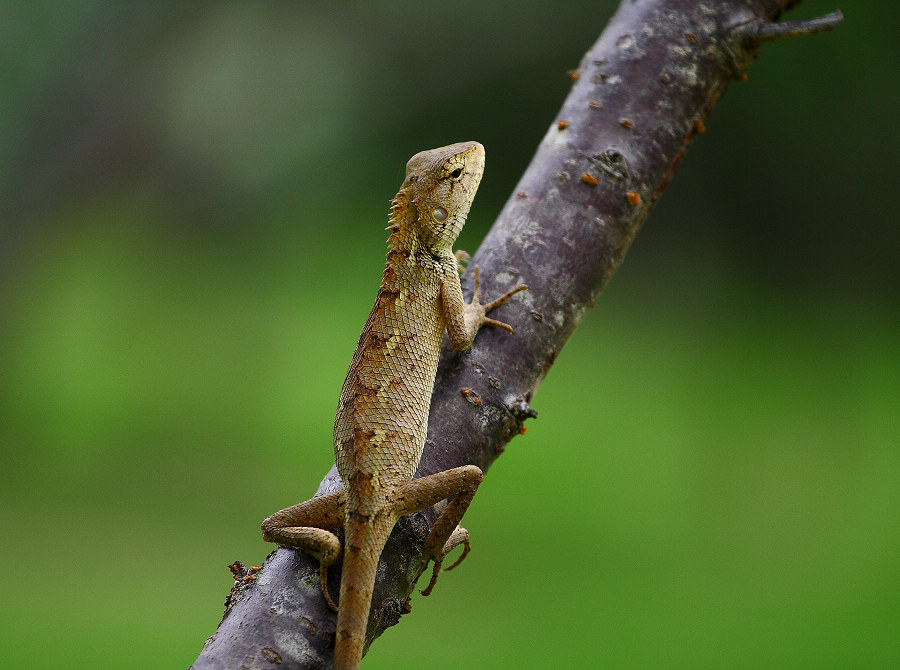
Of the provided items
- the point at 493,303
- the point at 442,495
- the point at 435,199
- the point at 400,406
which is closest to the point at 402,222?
the point at 435,199

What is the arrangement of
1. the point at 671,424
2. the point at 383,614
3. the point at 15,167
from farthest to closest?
the point at 671,424, the point at 15,167, the point at 383,614

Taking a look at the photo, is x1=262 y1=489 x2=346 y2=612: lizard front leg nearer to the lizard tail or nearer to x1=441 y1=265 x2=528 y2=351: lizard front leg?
the lizard tail

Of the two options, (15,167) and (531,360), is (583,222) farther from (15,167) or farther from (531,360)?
(15,167)

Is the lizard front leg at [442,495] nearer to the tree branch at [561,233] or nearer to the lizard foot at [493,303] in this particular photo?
the tree branch at [561,233]

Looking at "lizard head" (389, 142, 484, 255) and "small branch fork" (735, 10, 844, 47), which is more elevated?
"small branch fork" (735, 10, 844, 47)

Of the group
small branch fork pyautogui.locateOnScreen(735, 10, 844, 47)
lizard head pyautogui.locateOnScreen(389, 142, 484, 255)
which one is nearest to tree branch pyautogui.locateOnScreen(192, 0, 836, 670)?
small branch fork pyautogui.locateOnScreen(735, 10, 844, 47)

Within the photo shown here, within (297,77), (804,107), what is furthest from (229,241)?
(804,107)
